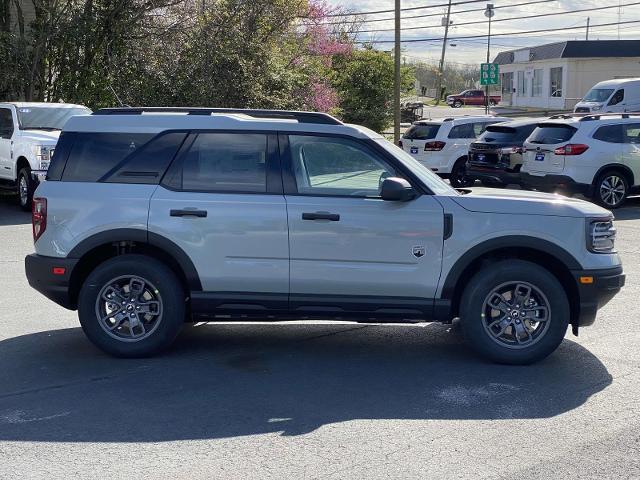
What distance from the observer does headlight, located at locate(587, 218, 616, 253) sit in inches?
265

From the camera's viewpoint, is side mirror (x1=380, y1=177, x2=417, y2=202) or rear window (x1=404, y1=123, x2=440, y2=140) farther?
rear window (x1=404, y1=123, x2=440, y2=140)

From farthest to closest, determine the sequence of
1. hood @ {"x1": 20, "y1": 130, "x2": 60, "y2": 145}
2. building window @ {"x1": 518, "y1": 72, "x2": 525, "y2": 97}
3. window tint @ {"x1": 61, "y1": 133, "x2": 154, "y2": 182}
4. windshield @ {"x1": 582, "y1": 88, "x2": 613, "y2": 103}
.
→ building window @ {"x1": 518, "y1": 72, "x2": 525, "y2": 97}
windshield @ {"x1": 582, "y1": 88, "x2": 613, "y2": 103}
hood @ {"x1": 20, "y1": 130, "x2": 60, "y2": 145}
window tint @ {"x1": 61, "y1": 133, "x2": 154, "y2": 182}

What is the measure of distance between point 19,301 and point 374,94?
29.2 meters

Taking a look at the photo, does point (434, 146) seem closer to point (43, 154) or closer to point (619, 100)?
point (43, 154)

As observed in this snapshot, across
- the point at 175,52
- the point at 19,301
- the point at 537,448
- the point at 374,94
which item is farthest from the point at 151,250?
the point at 374,94

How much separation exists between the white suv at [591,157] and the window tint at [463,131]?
376 cm

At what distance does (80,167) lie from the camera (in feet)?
22.8

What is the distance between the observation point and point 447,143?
20781mm

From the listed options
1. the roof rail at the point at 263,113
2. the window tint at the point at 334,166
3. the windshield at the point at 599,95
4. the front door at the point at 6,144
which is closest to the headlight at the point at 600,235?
the window tint at the point at 334,166

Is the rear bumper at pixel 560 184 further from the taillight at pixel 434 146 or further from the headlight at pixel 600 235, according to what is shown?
the headlight at pixel 600 235

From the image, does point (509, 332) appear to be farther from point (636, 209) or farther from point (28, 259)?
point (636, 209)

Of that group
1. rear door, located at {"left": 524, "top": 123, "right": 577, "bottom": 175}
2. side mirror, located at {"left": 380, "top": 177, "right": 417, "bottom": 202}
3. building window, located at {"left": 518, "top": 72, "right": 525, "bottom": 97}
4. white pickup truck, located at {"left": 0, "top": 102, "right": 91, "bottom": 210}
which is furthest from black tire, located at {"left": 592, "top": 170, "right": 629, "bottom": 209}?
building window, located at {"left": 518, "top": 72, "right": 525, "bottom": 97}

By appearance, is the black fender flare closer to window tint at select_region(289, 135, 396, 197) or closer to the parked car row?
window tint at select_region(289, 135, 396, 197)

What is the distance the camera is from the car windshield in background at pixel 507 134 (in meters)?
19.0
